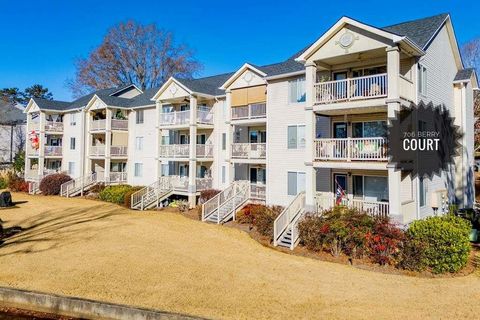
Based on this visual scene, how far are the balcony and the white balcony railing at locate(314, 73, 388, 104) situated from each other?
39.8 feet

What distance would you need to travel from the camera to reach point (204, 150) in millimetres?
29609

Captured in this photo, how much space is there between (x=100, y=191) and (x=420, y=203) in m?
28.4

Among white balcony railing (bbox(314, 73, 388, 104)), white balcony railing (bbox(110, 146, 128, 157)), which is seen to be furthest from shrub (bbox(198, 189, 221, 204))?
white balcony railing (bbox(110, 146, 128, 157))

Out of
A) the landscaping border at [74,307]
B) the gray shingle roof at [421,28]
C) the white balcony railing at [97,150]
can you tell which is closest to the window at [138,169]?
the white balcony railing at [97,150]

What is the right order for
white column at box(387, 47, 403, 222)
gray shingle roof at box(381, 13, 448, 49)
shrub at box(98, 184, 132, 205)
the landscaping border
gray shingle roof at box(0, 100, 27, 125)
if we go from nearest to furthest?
1. the landscaping border
2. white column at box(387, 47, 403, 222)
3. gray shingle roof at box(381, 13, 448, 49)
4. shrub at box(98, 184, 132, 205)
5. gray shingle roof at box(0, 100, 27, 125)

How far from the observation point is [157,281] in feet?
41.2

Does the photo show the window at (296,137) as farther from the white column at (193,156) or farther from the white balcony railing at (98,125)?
the white balcony railing at (98,125)

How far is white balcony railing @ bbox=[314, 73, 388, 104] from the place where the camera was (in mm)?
17984

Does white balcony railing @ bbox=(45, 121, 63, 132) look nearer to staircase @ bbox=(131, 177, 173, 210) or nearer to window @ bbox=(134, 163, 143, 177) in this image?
window @ bbox=(134, 163, 143, 177)

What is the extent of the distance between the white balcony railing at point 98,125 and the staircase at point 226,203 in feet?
62.6

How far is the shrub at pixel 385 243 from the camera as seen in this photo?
49.4 ft

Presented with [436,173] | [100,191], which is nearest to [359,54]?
[436,173]

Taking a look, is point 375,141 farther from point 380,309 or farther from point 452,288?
point 380,309

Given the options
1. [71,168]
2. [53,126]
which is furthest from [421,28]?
[53,126]
